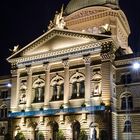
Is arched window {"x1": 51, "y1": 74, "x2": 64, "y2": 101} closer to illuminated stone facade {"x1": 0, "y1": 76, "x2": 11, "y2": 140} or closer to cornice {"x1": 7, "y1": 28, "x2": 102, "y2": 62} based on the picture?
cornice {"x1": 7, "y1": 28, "x2": 102, "y2": 62}

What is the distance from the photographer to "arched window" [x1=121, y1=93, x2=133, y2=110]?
48438 mm

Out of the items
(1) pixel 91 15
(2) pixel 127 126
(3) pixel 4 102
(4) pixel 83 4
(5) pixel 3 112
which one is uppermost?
(4) pixel 83 4

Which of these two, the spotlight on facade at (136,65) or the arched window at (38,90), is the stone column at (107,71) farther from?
the arched window at (38,90)

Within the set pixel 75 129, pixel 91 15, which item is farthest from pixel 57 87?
pixel 91 15

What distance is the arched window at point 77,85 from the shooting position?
168 ft

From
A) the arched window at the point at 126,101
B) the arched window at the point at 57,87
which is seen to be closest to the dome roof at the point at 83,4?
the arched window at the point at 57,87

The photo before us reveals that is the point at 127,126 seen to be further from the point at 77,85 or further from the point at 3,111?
the point at 3,111

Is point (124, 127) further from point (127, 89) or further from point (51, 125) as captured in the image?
point (51, 125)

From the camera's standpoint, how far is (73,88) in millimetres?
52000

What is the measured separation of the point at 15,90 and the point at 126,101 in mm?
18601

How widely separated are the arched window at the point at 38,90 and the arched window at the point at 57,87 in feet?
6.67

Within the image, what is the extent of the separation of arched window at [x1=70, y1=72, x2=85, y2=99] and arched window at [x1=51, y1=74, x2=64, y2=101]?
1.89 metres

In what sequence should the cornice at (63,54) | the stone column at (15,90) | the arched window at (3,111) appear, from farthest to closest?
the arched window at (3,111) → the stone column at (15,90) → the cornice at (63,54)

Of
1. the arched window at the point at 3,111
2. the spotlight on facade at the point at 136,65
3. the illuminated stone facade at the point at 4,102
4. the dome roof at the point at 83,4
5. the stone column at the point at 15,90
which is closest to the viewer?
the spotlight on facade at the point at 136,65
